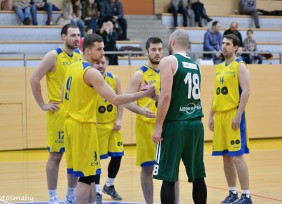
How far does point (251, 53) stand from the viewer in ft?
57.3

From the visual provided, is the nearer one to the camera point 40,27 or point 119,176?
point 119,176

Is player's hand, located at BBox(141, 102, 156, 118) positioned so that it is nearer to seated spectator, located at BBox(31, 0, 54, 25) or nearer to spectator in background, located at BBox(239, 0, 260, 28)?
seated spectator, located at BBox(31, 0, 54, 25)

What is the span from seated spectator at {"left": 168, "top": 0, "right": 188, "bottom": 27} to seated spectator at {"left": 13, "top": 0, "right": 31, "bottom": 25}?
188 inches

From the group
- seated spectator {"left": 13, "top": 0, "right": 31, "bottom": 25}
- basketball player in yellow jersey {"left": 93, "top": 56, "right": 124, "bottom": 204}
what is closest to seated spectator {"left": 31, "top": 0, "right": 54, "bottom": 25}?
seated spectator {"left": 13, "top": 0, "right": 31, "bottom": 25}

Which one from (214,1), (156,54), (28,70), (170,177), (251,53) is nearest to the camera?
(170,177)

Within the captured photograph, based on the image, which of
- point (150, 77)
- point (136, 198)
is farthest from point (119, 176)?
point (150, 77)

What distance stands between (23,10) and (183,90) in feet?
38.4

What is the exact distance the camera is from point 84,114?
7.12 meters

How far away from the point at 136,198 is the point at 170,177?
2.34 meters

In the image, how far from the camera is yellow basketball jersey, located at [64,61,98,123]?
7.02 metres

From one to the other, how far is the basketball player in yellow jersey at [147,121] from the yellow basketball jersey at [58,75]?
0.89 meters

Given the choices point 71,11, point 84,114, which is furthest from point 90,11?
point 84,114

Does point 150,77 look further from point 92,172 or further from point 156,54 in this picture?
point 92,172

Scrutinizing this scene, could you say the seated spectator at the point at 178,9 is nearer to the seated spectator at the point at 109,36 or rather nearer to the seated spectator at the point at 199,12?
the seated spectator at the point at 199,12
